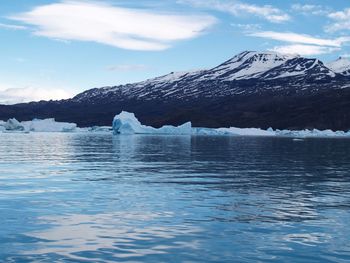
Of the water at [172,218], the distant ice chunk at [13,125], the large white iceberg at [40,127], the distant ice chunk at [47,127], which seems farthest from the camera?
the distant ice chunk at [47,127]

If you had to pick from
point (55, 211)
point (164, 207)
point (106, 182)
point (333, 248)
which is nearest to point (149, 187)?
point (106, 182)

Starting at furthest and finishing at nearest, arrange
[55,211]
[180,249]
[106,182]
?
[106,182], [55,211], [180,249]

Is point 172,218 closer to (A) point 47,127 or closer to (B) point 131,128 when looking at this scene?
(B) point 131,128

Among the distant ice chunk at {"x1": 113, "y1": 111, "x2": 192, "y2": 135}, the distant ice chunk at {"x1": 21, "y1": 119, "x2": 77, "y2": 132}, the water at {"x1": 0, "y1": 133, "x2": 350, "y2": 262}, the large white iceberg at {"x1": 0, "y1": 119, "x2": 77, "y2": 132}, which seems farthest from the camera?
the distant ice chunk at {"x1": 21, "y1": 119, "x2": 77, "y2": 132}

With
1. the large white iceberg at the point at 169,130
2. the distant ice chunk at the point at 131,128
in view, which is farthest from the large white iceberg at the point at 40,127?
the distant ice chunk at the point at 131,128

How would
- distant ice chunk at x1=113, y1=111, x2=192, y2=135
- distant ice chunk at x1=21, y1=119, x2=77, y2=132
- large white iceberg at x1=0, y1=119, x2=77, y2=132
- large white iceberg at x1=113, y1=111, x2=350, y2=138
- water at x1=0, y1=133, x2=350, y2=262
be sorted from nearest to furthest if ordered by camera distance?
1. water at x1=0, y1=133, x2=350, y2=262
2. distant ice chunk at x1=113, y1=111, x2=192, y2=135
3. large white iceberg at x1=113, y1=111, x2=350, y2=138
4. large white iceberg at x1=0, y1=119, x2=77, y2=132
5. distant ice chunk at x1=21, y1=119, x2=77, y2=132

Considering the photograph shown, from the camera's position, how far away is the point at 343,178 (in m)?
22.5

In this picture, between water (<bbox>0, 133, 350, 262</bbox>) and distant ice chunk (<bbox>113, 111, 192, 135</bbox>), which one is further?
distant ice chunk (<bbox>113, 111, 192, 135</bbox>)

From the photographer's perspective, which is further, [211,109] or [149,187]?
[211,109]

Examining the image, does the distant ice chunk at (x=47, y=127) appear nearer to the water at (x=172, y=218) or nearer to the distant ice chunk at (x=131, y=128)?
the distant ice chunk at (x=131, y=128)

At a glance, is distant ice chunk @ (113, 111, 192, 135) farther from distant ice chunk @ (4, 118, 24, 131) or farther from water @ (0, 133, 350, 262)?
water @ (0, 133, 350, 262)

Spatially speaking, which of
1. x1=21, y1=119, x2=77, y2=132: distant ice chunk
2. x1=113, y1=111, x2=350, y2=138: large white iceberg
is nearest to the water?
x1=113, y1=111, x2=350, y2=138: large white iceberg

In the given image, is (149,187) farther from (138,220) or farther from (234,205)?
(138,220)

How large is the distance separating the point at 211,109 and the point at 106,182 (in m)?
172
